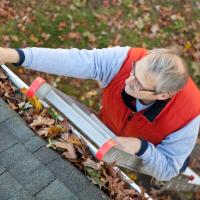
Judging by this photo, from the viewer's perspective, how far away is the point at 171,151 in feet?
11.1

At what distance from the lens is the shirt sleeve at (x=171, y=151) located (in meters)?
3.29

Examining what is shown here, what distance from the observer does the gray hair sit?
2932 mm

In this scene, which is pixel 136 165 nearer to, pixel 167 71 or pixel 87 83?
pixel 167 71

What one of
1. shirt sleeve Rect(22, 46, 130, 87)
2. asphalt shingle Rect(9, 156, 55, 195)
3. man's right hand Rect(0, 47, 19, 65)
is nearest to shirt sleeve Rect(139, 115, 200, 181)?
shirt sleeve Rect(22, 46, 130, 87)

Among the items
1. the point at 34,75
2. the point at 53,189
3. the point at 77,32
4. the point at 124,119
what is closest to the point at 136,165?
the point at 124,119

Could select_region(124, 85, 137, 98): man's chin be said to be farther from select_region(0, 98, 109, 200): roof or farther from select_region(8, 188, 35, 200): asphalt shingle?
select_region(8, 188, 35, 200): asphalt shingle

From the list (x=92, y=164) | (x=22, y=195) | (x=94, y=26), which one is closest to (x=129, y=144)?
(x=92, y=164)

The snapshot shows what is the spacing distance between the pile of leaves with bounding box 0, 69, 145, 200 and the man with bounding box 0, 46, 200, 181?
22 centimetres

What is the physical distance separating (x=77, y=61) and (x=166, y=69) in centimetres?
67

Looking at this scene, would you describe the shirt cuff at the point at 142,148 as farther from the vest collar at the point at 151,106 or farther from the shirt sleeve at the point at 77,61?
the shirt sleeve at the point at 77,61

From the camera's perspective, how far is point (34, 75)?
215 inches

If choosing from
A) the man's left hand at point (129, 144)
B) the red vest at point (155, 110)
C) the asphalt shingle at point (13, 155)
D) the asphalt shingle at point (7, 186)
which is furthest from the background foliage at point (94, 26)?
the asphalt shingle at point (7, 186)

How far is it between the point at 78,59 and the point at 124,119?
2.33ft

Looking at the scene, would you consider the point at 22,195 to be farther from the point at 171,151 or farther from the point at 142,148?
the point at 171,151
